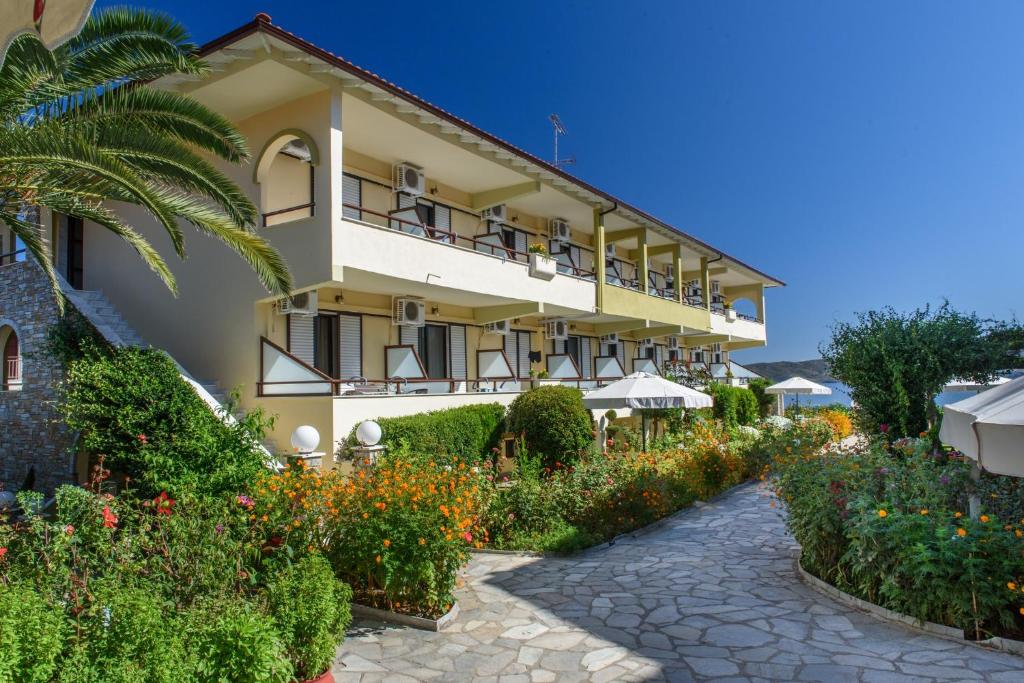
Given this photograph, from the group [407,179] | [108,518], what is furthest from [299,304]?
[108,518]

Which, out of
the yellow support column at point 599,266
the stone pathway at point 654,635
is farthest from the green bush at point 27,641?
the yellow support column at point 599,266

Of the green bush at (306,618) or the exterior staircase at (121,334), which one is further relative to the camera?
the exterior staircase at (121,334)

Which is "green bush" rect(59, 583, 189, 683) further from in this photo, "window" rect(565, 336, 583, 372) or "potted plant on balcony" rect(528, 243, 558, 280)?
"window" rect(565, 336, 583, 372)

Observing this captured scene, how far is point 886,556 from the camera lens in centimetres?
689

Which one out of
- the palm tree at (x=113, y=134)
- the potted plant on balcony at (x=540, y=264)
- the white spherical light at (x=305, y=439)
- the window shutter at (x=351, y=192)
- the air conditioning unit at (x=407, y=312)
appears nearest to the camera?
the palm tree at (x=113, y=134)

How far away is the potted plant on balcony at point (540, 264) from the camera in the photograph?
18.1 m

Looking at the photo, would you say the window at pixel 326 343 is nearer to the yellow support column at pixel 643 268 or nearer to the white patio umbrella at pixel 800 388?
the yellow support column at pixel 643 268

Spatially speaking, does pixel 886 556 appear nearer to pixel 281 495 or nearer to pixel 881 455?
pixel 881 455

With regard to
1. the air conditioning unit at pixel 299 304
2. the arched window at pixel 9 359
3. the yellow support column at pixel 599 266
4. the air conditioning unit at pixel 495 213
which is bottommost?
the arched window at pixel 9 359

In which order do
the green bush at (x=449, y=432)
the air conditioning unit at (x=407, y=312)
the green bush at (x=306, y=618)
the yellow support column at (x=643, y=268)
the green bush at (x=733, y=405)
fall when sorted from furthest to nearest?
the green bush at (x=733, y=405) → the yellow support column at (x=643, y=268) → the air conditioning unit at (x=407, y=312) → the green bush at (x=449, y=432) → the green bush at (x=306, y=618)

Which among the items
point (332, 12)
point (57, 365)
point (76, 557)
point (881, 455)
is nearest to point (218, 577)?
point (76, 557)

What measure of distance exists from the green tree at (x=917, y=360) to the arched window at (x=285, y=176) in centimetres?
1083

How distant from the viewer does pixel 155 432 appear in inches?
419

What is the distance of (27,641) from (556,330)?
18995 mm
